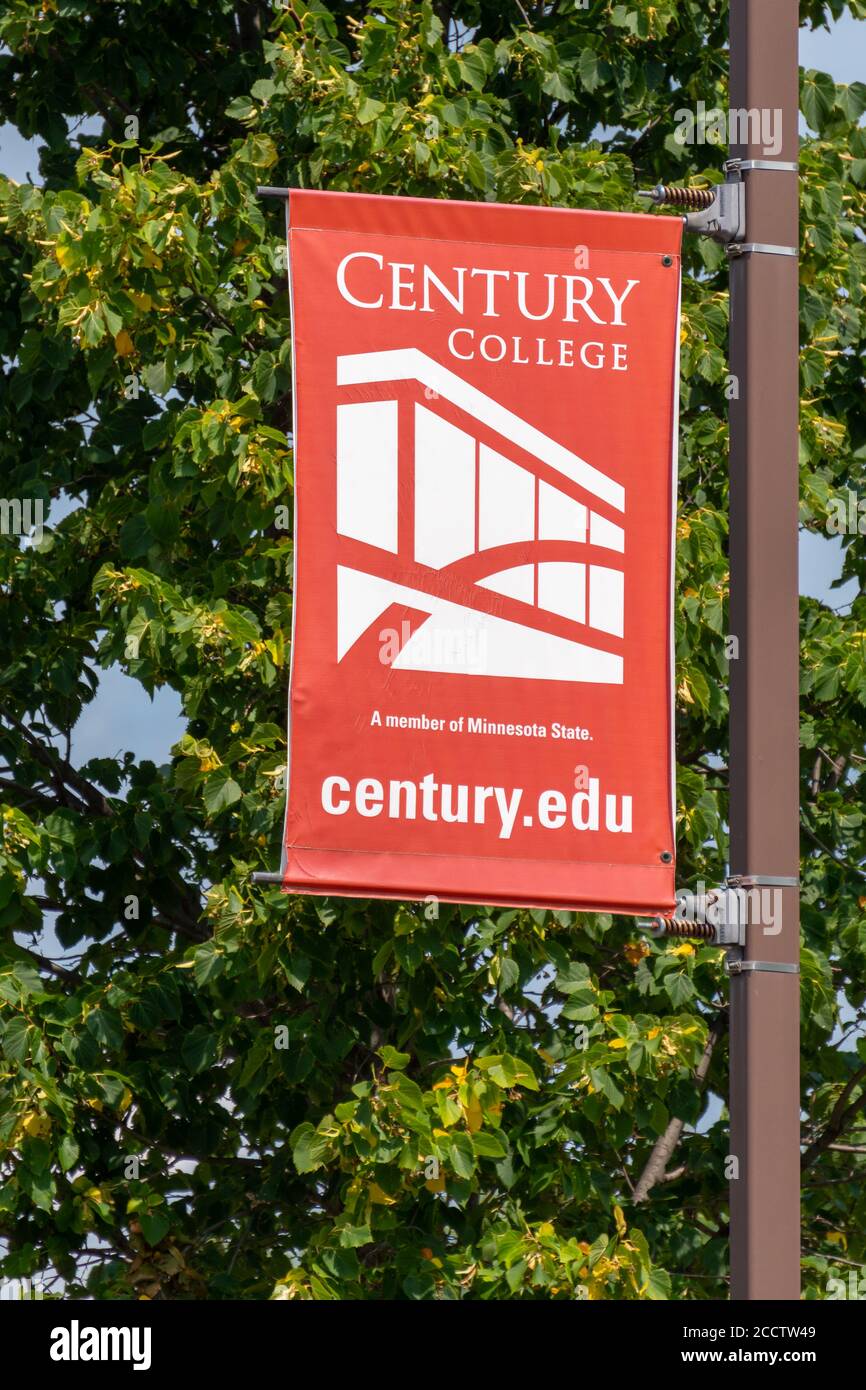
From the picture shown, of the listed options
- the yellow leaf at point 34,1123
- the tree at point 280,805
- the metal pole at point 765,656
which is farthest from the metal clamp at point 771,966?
the yellow leaf at point 34,1123

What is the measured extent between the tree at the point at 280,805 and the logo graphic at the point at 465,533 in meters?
2.80

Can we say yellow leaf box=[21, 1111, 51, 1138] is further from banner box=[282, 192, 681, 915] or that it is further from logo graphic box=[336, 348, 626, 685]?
logo graphic box=[336, 348, 626, 685]

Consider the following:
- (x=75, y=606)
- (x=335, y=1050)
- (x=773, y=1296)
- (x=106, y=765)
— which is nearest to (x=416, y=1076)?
(x=335, y=1050)

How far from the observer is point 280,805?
25.8 ft

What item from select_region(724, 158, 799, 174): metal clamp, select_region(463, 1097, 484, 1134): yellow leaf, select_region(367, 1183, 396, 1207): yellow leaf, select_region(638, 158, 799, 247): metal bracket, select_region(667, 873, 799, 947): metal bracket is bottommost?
select_region(367, 1183, 396, 1207): yellow leaf

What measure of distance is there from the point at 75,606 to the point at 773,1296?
6.13 m

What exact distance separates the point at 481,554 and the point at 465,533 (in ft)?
0.23

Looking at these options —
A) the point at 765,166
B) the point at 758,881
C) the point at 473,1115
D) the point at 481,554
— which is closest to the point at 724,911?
the point at 758,881

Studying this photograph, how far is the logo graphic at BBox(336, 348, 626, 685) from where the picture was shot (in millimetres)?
5086

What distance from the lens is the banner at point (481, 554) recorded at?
16.5 feet

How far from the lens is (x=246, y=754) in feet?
26.5

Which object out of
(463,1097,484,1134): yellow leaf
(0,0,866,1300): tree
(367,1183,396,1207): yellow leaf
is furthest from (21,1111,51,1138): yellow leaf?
(463,1097,484,1134): yellow leaf

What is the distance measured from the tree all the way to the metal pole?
8.50 ft

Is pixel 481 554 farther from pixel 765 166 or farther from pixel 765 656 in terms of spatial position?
pixel 765 166
